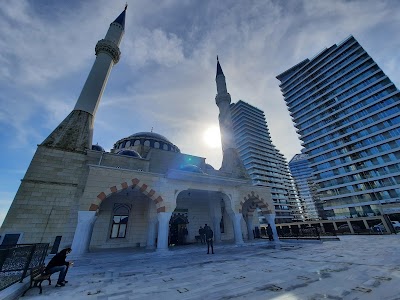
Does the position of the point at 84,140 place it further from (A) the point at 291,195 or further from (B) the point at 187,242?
(A) the point at 291,195

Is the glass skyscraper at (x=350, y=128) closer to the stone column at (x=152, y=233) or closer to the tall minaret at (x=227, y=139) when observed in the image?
the tall minaret at (x=227, y=139)

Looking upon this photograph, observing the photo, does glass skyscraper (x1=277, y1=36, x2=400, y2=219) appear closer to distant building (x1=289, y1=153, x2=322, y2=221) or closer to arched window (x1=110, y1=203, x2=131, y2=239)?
arched window (x1=110, y1=203, x2=131, y2=239)

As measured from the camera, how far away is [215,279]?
4859 millimetres

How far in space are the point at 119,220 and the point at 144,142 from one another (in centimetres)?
1259

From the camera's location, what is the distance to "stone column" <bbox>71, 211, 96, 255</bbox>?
899 cm

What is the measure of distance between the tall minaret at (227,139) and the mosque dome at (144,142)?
8293mm

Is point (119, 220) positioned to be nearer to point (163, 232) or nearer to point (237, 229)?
point (163, 232)

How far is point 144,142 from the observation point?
82.1 feet

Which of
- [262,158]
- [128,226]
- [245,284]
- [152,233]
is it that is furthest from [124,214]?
[262,158]

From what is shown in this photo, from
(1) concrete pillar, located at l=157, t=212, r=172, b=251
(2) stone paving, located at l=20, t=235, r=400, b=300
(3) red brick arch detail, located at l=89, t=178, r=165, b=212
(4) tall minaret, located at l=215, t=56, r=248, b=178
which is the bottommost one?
(2) stone paving, located at l=20, t=235, r=400, b=300

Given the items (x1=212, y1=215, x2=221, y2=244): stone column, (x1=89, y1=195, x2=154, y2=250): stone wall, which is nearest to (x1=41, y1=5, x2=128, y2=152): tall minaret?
(x1=89, y1=195, x2=154, y2=250): stone wall

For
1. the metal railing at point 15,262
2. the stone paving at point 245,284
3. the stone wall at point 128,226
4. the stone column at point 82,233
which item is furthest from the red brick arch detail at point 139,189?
the metal railing at point 15,262

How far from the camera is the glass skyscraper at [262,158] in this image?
221ft

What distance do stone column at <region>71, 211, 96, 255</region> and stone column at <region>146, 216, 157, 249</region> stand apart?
14.9ft
